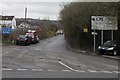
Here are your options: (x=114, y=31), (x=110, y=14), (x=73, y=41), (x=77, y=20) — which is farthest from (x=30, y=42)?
(x=110, y=14)

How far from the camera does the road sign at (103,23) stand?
3728cm

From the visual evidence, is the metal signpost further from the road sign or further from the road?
the road

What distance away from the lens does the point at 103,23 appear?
38.2m

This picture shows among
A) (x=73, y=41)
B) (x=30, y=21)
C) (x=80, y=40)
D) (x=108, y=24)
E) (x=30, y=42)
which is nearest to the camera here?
(x=108, y=24)

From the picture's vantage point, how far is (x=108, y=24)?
1490 inches

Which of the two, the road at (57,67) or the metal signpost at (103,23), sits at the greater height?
the metal signpost at (103,23)

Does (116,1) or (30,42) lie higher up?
(116,1)

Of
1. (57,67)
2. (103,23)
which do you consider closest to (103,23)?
(103,23)

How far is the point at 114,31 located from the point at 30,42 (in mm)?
21654

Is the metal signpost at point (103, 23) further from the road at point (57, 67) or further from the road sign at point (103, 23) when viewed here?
the road at point (57, 67)

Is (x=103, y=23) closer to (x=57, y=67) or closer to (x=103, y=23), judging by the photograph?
(x=103, y=23)

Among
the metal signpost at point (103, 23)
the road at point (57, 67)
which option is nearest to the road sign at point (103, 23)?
the metal signpost at point (103, 23)

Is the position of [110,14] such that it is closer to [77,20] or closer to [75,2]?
[77,20]

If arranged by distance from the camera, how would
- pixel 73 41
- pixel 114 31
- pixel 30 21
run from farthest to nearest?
pixel 30 21, pixel 73 41, pixel 114 31
